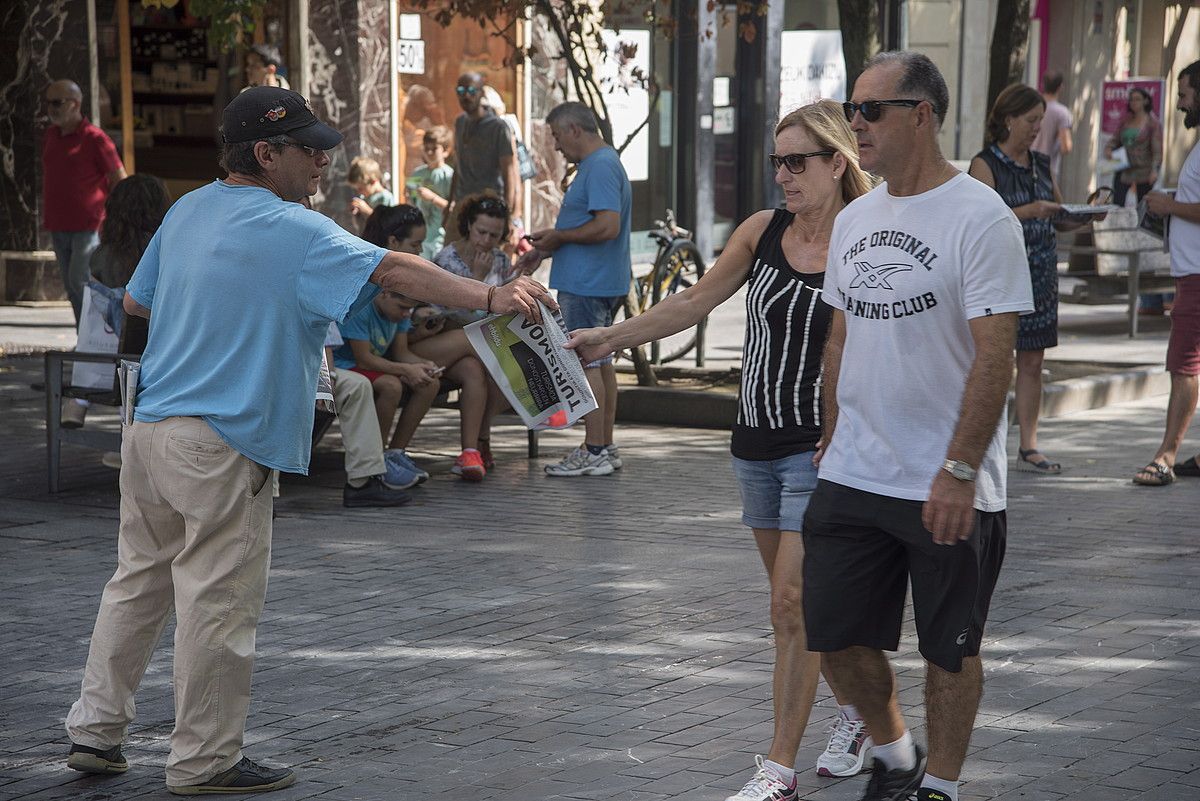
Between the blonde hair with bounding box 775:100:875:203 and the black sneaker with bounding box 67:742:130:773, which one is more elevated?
the blonde hair with bounding box 775:100:875:203

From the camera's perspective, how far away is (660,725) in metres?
5.16

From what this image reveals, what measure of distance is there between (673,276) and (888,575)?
935 cm

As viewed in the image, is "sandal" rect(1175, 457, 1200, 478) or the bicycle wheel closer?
"sandal" rect(1175, 457, 1200, 478)

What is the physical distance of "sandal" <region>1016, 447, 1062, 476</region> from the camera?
31.2 feet

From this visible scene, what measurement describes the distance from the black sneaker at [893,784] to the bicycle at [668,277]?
829 centimetres

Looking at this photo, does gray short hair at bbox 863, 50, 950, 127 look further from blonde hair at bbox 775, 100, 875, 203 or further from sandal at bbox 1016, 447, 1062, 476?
sandal at bbox 1016, 447, 1062, 476

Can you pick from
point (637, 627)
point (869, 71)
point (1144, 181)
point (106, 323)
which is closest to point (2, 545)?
point (106, 323)

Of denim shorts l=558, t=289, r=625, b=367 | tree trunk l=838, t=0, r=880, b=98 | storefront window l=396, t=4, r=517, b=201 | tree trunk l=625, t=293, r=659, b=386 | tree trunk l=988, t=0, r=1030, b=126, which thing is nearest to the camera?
denim shorts l=558, t=289, r=625, b=367

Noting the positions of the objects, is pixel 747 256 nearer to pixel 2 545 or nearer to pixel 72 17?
pixel 2 545

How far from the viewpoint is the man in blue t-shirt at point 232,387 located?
454 centimetres

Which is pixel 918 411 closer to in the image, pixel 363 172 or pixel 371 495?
pixel 371 495

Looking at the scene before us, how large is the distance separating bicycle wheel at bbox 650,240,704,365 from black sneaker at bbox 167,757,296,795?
853 cm

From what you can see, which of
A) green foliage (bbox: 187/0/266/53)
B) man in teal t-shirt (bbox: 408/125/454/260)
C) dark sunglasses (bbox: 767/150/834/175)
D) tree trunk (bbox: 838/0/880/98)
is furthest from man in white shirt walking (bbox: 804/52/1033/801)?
man in teal t-shirt (bbox: 408/125/454/260)

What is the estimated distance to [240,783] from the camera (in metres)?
4.61
